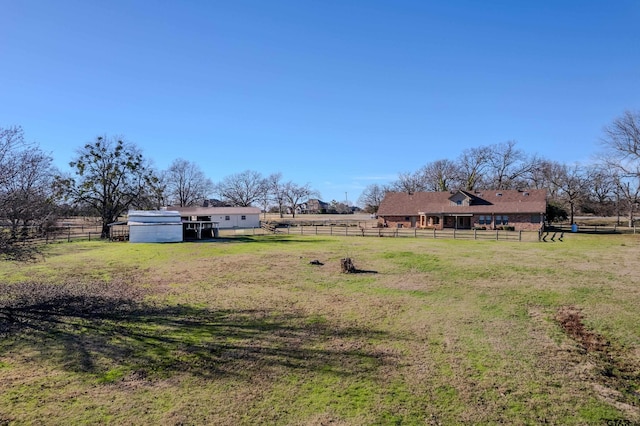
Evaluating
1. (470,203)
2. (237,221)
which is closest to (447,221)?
(470,203)

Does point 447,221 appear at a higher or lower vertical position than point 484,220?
lower

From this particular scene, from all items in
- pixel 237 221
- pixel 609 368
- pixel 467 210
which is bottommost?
pixel 609 368

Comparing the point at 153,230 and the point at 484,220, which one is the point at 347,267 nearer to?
the point at 153,230

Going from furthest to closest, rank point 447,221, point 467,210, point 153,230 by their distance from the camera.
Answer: point 447,221 → point 467,210 → point 153,230

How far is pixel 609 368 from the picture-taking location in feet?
22.0

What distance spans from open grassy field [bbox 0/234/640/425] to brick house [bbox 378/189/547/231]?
28.3 meters

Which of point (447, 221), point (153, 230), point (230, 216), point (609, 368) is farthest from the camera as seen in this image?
point (230, 216)

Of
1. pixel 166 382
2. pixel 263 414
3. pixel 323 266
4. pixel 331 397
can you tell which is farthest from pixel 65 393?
pixel 323 266

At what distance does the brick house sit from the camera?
41656mm

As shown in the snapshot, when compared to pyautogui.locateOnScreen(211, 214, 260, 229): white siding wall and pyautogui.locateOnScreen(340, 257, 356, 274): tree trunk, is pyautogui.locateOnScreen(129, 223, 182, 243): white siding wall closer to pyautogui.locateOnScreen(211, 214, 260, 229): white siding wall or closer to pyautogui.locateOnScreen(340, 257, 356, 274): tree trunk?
pyautogui.locateOnScreen(211, 214, 260, 229): white siding wall

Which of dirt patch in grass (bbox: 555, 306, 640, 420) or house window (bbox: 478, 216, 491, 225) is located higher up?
house window (bbox: 478, 216, 491, 225)

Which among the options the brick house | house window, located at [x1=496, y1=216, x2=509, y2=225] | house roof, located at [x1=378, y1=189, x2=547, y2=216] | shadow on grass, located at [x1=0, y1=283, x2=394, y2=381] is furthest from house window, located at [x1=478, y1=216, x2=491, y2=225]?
shadow on grass, located at [x1=0, y1=283, x2=394, y2=381]

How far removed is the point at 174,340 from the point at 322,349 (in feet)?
10.8

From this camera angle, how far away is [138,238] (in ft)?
107
